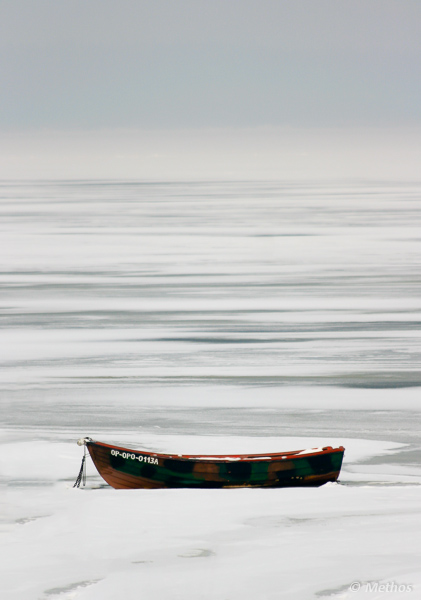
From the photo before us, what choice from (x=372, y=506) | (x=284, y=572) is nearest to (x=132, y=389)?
(x=372, y=506)

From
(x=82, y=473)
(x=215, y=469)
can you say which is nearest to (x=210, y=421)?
(x=82, y=473)

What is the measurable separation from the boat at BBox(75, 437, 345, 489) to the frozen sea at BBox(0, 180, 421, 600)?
0.32 ft

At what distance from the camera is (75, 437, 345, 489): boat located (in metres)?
5.68

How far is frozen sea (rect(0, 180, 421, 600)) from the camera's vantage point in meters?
4.42

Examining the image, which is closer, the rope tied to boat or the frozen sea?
the frozen sea

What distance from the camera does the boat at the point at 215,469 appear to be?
568 centimetres

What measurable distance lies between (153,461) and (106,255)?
1840cm

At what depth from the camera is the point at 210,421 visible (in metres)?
7.62

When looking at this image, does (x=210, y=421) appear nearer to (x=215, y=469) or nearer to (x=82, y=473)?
(x=82, y=473)

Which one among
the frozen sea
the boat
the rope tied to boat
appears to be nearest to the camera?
the frozen sea

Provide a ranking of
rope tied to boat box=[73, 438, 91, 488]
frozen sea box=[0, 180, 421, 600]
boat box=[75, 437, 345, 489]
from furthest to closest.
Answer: rope tied to boat box=[73, 438, 91, 488] < boat box=[75, 437, 345, 489] < frozen sea box=[0, 180, 421, 600]

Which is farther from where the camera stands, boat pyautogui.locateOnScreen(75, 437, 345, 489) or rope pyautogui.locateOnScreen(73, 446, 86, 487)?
rope pyautogui.locateOnScreen(73, 446, 86, 487)

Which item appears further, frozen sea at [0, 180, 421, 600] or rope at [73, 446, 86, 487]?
rope at [73, 446, 86, 487]

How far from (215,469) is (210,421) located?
1950 millimetres
